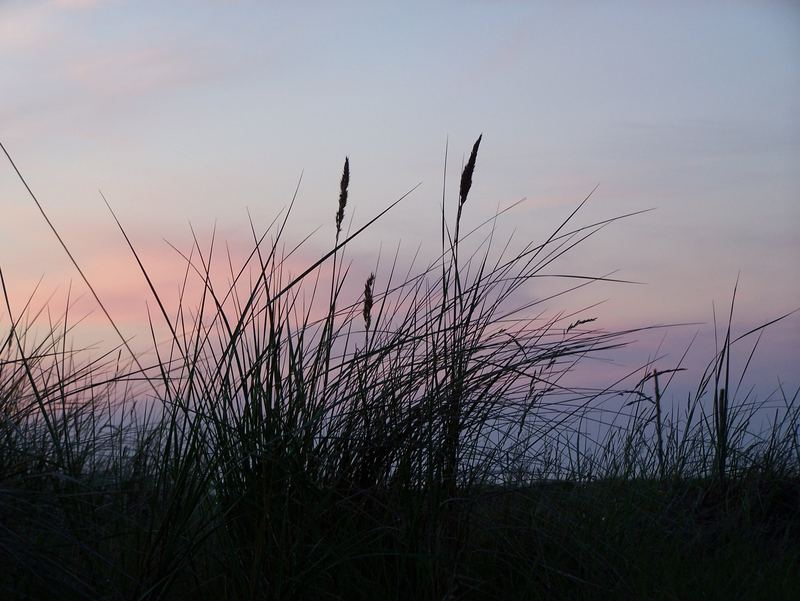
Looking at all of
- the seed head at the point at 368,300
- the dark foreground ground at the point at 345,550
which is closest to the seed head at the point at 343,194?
the seed head at the point at 368,300

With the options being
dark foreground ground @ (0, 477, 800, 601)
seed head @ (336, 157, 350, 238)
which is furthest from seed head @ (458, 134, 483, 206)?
dark foreground ground @ (0, 477, 800, 601)

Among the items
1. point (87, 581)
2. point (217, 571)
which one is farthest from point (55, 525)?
point (217, 571)

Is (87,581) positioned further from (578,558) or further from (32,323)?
(32,323)

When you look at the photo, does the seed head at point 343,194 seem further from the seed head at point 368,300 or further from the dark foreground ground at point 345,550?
the dark foreground ground at point 345,550

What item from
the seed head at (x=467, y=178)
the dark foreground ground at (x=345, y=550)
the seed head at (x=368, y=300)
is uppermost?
the seed head at (x=467, y=178)

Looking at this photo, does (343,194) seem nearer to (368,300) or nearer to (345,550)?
(368,300)

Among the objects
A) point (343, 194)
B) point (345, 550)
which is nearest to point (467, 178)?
point (343, 194)

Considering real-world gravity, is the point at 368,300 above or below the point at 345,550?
above

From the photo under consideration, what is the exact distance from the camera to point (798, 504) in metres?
3.79

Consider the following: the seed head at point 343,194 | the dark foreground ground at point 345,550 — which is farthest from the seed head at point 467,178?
the dark foreground ground at point 345,550

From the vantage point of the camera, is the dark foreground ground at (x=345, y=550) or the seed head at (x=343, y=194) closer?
the dark foreground ground at (x=345, y=550)

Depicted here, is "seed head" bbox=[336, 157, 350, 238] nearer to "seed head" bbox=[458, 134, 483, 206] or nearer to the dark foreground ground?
"seed head" bbox=[458, 134, 483, 206]

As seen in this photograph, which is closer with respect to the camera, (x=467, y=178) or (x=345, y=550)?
(x=345, y=550)

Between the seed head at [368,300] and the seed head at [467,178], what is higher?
the seed head at [467,178]
